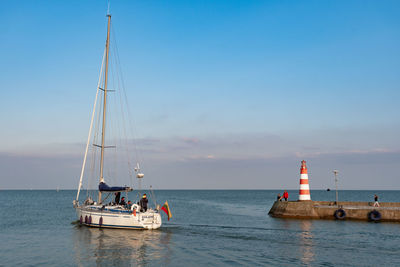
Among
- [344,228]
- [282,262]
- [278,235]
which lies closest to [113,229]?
[278,235]

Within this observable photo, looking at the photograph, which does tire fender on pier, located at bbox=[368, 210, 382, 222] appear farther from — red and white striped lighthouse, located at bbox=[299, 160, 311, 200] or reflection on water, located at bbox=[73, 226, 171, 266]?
reflection on water, located at bbox=[73, 226, 171, 266]

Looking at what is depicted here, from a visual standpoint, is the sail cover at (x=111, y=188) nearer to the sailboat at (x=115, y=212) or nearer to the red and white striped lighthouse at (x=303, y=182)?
the sailboat at (x=115, y=212)

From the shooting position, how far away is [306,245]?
23.9 metres

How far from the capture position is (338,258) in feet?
66.2

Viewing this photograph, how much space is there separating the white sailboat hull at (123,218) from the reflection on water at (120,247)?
0.46m

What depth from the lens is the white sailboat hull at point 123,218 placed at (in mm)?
29609

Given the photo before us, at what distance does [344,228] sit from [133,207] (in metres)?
19.9

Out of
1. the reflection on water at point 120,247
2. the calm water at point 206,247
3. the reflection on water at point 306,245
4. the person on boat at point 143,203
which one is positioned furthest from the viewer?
the person on boat at point 143,203

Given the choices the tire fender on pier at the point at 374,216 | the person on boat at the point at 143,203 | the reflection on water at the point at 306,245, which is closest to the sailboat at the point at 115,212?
the person on boat at the point at 143,203

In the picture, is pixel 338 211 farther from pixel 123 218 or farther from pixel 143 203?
pixel 123 218

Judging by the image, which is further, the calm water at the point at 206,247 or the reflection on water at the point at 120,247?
the reflection on water at the point at 120,247

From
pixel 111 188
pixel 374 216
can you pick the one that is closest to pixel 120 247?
pixel 111 188

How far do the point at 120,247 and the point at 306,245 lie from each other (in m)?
12.9

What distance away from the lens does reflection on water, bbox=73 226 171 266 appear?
20031 mm
